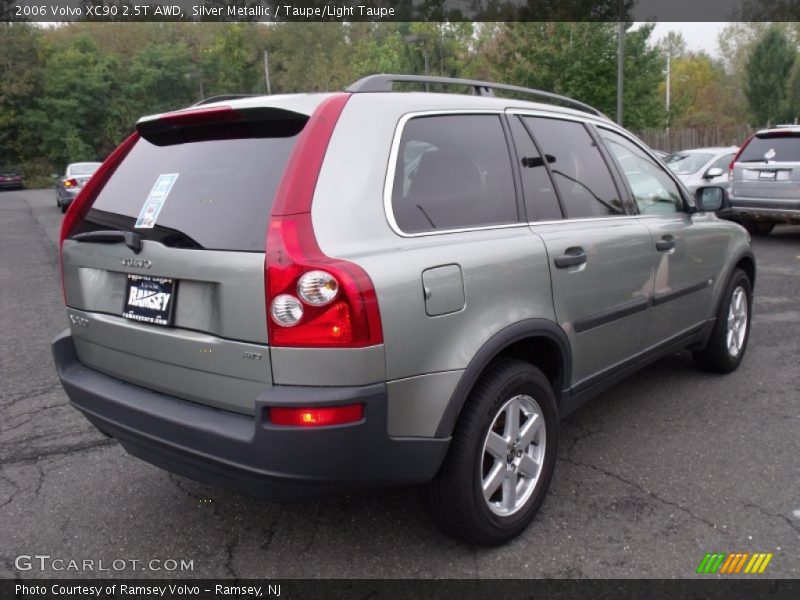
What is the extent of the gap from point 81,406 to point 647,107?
25.3 meters

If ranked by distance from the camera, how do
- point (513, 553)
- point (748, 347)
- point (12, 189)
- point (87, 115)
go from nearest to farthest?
point (513, 553), point (748, 347), point (12, 189), point (87, 115)

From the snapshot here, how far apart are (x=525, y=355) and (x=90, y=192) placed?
81.0 inches

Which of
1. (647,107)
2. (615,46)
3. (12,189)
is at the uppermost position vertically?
(615,46)

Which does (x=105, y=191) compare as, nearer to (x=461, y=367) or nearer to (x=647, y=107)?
(x=461, y=367)

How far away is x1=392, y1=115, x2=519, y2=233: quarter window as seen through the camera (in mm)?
2562

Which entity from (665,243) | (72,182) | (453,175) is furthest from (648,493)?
(72,182)

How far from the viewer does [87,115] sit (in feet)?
165

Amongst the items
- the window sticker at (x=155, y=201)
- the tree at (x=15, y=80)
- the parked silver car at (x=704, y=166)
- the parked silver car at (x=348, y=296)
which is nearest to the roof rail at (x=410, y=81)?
the parked silver car at (x=348, y=296)

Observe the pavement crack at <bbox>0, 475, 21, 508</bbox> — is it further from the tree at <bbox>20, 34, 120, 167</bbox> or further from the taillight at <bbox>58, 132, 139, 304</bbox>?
the tree at <bbox>20, 34, 120, 167</bbox>

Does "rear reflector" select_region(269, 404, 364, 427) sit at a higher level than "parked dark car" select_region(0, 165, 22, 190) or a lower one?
higher

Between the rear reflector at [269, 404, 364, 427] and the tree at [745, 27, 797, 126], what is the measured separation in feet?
131

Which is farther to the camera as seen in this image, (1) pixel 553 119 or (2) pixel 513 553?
(1) pixel 553 119

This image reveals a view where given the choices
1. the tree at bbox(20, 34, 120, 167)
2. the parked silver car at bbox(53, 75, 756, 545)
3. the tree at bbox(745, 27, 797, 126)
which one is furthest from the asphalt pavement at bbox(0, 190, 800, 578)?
the tree at bbox(20, 34, 120, 167)

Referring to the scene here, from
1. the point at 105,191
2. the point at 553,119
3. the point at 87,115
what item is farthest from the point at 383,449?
the point at 87,115
